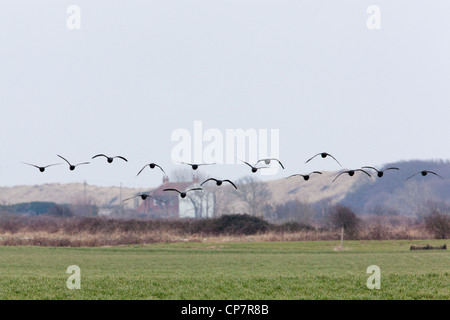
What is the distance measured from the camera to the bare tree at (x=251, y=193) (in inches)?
4636

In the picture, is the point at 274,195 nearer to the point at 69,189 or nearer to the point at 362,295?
the point at 69,189

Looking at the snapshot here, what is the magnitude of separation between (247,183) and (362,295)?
104 metres

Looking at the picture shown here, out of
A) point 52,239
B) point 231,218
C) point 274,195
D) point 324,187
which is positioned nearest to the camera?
point 52,239

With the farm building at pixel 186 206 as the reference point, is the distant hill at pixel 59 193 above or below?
above

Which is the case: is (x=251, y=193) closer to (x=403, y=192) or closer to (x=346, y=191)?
(x=403, y=192)

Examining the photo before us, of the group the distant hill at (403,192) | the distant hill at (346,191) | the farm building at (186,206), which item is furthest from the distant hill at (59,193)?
the distant hill at (403,192)

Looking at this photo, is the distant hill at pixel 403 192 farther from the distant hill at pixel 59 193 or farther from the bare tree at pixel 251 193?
the distant hill at pixel 59 193

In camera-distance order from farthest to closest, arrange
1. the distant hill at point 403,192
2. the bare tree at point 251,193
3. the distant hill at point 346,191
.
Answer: the distant hill at point 346,191, the distant hill at point 403,192, the bare tree at point 251,193

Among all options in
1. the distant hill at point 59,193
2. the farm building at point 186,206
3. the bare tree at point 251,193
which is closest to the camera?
the farm building at point 186,206

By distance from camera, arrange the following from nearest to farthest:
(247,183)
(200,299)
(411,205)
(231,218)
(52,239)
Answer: (200,299) → (52,239) → (231,218) → (247,183) → (411,205)

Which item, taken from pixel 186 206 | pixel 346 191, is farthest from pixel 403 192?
pixel 186 206

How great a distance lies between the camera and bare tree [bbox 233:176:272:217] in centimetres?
11775

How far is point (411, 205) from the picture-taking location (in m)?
145
